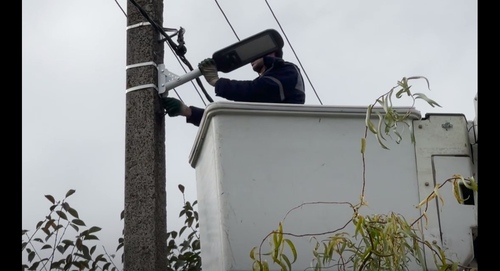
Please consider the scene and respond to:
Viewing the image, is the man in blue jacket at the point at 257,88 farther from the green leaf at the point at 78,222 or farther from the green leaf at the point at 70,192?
the green leaf at the point at 78,222

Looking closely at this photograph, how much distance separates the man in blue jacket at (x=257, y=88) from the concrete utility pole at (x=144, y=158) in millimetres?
132

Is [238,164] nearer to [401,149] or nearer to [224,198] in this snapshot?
[224,198]

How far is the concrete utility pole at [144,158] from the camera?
506cm

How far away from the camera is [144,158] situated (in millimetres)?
5199

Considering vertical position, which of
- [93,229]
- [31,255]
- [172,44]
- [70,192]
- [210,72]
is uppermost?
[172,44]

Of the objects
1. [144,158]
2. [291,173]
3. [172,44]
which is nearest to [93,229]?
[144,158]

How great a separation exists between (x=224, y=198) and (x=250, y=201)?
106 millimetres

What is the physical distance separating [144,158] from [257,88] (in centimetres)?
78

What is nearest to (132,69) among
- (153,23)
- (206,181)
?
(153,23)

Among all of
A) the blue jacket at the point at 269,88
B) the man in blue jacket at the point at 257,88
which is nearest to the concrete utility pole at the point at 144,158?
the man in blue jacket at the point at 257,88

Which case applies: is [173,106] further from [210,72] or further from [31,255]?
[31,255]

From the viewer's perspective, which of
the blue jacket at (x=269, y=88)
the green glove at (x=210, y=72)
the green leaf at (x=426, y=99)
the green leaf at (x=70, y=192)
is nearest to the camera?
the green leaf at (x=426, y=99)
